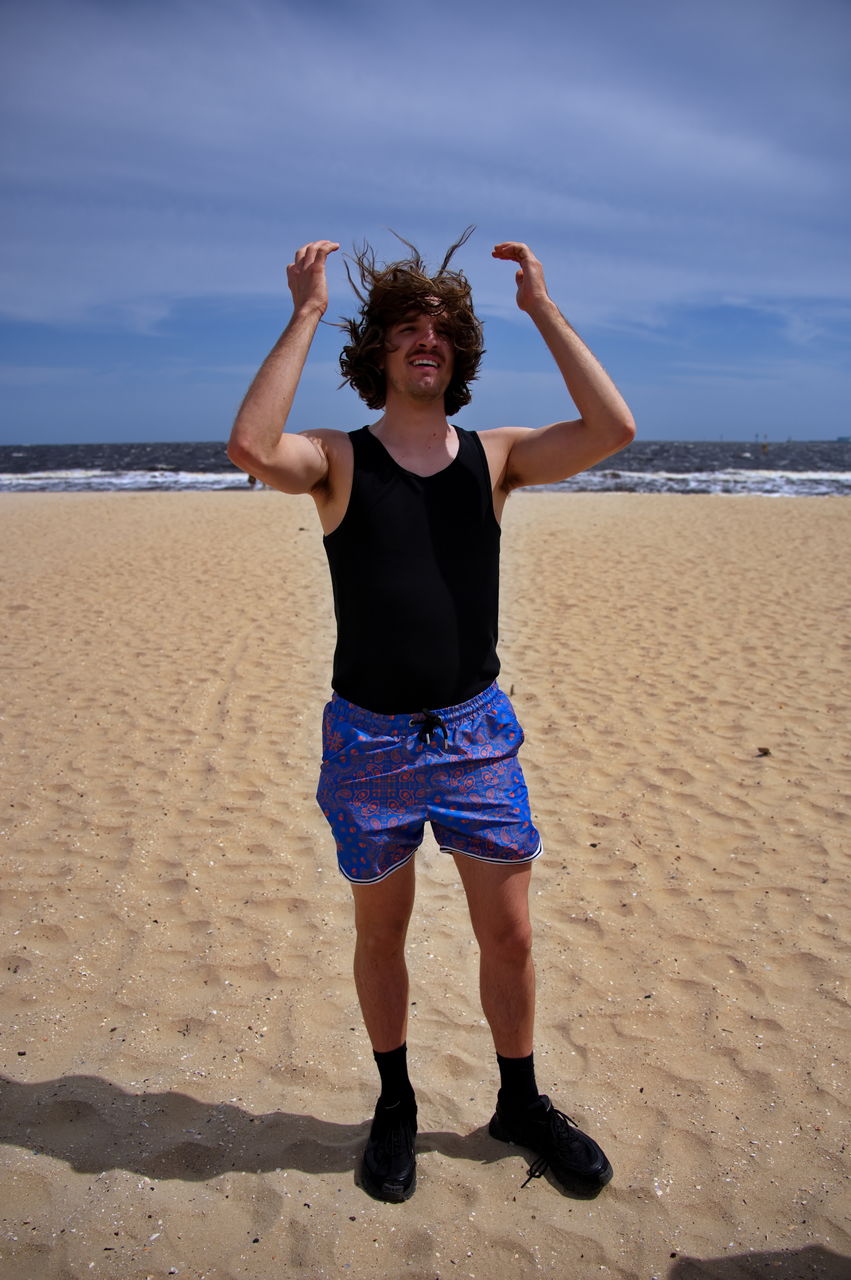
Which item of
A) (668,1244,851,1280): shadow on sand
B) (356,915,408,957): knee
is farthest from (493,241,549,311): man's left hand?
(668,1244,851,1280): shadow on sand

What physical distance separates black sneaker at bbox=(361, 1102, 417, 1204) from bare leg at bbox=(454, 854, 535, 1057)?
323 mm

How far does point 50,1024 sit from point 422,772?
168 cm

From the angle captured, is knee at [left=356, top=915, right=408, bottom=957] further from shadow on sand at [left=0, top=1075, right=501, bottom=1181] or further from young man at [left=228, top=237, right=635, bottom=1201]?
shadow on sand at [left=0, top=1075, right=501, bottom=1181]

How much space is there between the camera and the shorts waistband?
1.88 metres

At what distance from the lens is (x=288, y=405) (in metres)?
1.77

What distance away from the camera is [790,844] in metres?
3.81

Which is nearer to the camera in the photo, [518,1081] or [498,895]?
[498,895]

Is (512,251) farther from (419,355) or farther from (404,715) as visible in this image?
(404,715)

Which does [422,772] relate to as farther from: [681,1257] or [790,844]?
[790,844]

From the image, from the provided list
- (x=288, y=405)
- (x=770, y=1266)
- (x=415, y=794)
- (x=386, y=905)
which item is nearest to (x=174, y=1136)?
(x=386, y=905)

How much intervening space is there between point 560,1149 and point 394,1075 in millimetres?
443

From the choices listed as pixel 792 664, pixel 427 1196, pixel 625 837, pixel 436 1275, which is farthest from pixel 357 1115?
Answer: pixel 792 664

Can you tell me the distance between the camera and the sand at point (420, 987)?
6.40ft

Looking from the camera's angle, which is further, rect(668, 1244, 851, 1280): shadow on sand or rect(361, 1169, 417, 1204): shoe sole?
rect(361, 1169, 417, 1204): shoe sole
